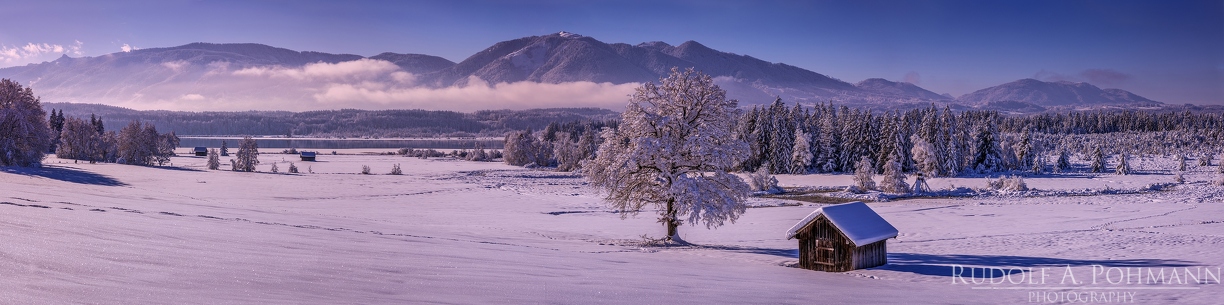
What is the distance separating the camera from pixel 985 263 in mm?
23453

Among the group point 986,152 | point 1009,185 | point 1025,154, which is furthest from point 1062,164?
point 1009,185

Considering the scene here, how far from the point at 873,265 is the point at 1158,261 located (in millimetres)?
9453

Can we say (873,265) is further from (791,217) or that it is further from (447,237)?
(791,217)

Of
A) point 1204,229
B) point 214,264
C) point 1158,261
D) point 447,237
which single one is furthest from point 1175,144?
point 214,264

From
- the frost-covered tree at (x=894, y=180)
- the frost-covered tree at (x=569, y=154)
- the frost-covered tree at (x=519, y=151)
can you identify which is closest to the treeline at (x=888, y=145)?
the frost-covered tree at (x=894, y=180)

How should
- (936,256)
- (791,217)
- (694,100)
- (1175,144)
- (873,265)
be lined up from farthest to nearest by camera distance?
(1175,144) < (791,217) < (694,100) < (936,256) < (873,265)

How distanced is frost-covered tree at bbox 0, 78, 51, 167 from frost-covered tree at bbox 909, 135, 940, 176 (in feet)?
268

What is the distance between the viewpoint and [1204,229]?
32.2 meters

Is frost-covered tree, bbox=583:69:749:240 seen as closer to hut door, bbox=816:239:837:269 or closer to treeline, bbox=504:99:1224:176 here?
hut door, bbox=816:239:837:269

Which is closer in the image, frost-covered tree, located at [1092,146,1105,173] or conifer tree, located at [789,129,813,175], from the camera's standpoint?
frost-covered tree, located at [1092,146,1105,173]

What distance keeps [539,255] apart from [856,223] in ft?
33.3

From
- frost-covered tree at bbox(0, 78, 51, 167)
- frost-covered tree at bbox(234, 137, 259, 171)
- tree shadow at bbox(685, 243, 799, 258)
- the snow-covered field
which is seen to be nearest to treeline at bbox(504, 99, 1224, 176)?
the snow-covered field

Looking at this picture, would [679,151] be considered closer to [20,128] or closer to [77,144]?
[20,128]

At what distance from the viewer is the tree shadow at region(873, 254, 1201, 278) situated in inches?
846
